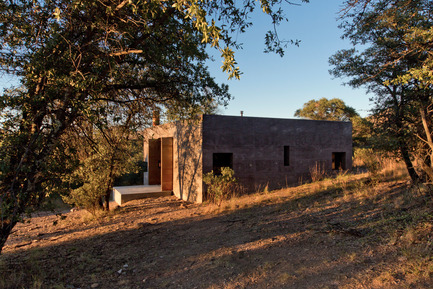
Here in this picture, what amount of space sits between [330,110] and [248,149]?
70.8ft

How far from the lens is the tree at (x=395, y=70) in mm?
5688

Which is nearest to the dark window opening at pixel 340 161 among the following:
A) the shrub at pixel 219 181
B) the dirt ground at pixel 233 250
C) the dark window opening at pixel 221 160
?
the dirt ground at pixel 233 250

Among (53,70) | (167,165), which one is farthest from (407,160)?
(167,165)

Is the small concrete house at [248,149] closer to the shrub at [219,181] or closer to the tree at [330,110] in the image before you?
the shrub at [219,181]

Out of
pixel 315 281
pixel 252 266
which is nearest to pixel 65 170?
pixel 252 266

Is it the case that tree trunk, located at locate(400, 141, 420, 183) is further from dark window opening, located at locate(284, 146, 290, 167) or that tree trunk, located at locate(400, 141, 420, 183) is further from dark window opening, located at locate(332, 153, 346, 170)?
dark window opening, located at locate(332, 153, 346, 170)

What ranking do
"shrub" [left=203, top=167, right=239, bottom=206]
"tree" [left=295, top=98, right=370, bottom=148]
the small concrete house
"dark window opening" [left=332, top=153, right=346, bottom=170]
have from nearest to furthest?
"shrub" [left=203, top=167, right=239, bottom=206], the small concrete house, "dark window opening" [left=332, top=153, right=346, bottom=170], "tree" [left=295, top=98, right=370, bottom=148]

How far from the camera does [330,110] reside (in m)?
30.0

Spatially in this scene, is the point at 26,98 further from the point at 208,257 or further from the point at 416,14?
the point at 416,14

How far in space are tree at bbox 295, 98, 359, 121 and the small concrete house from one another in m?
15.4

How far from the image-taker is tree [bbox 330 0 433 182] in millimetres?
5688

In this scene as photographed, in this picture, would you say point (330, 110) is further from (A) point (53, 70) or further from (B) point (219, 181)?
(A) point (53, 70)

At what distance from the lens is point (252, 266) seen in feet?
14.9

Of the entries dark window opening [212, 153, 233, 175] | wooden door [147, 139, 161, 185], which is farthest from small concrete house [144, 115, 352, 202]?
wooden door [147, 139, 161, 185]
